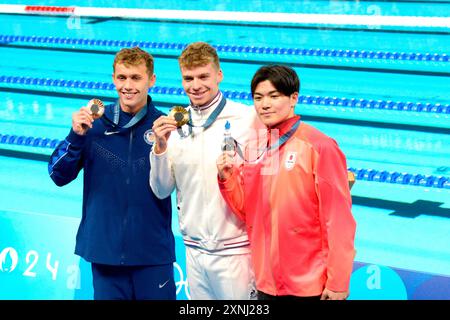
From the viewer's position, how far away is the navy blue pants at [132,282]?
3363mm

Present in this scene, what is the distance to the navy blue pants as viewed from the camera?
3.36 metres

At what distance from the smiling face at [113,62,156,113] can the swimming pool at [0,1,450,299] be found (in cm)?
85

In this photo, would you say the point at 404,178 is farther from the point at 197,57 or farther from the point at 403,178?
the point at 197,57

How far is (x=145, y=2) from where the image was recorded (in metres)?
12.0

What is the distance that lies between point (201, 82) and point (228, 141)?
23 cm

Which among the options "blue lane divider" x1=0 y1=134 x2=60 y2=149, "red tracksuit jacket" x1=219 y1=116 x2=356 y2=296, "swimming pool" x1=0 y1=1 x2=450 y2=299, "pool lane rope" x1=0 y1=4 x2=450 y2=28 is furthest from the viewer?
"pool lane rope" x1=0 y1=4 x2=450 y2=28

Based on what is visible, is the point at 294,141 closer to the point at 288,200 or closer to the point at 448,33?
the point at 288,200

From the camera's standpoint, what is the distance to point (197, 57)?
321 centimetres

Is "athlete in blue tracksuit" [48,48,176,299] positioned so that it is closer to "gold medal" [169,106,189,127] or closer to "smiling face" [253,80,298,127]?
"gold medal" [169,106,189,127]

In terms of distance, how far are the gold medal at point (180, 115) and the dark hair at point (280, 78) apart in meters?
0.29

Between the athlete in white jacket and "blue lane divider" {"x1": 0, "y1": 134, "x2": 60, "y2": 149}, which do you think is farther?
"blue lane divider" {"x1": 0, "y1": 134, "x2": 60, "y2": 149}

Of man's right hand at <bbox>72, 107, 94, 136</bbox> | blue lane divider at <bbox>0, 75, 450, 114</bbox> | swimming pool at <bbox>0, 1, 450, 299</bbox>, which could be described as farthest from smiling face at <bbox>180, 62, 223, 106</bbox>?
blue lane divider at <bbox>0, 75, 450, 114</bbox>

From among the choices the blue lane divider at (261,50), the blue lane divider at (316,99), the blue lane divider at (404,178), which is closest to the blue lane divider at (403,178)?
the blue lane divider at (404,178)

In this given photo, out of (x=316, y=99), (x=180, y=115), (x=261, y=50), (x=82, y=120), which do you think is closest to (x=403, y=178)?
(x=316, y=99)
